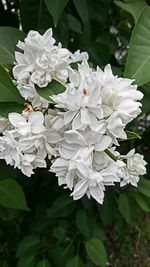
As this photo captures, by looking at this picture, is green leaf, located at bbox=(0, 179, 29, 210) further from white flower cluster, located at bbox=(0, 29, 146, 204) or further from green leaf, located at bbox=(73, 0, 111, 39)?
white flower cluster, located at bbox=(0, 29, 146, 204)

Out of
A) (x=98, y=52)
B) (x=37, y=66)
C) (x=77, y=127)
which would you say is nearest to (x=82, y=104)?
(x=77, y=127)

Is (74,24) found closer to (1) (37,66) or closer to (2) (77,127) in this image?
(1) (37,66)

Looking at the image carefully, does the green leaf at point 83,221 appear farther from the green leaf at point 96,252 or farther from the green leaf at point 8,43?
the green leaf at point 8,43

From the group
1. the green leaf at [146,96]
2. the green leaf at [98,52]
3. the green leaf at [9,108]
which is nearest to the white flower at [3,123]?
the green leaf at [9,108]

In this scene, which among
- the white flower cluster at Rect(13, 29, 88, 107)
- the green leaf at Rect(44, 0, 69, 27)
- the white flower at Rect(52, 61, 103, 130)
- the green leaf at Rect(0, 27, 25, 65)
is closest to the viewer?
the white flower at Rect(52, 61, 103, 130)

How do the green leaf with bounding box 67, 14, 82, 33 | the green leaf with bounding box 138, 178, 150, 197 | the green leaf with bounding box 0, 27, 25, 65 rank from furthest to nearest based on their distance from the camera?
the green leaf with bounding box 138, 178, 150, 197
the green leaf with bounding box 67, 14, 82, 33
the green leaf with bounding box 0, 27, 25, 65

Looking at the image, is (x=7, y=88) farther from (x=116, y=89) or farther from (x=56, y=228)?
(x=56, y=228)

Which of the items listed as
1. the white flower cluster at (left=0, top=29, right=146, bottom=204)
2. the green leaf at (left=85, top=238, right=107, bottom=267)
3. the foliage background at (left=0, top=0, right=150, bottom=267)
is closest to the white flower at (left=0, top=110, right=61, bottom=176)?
the white flower cluster at (left=0, top=29, right=146, bottom=204)
